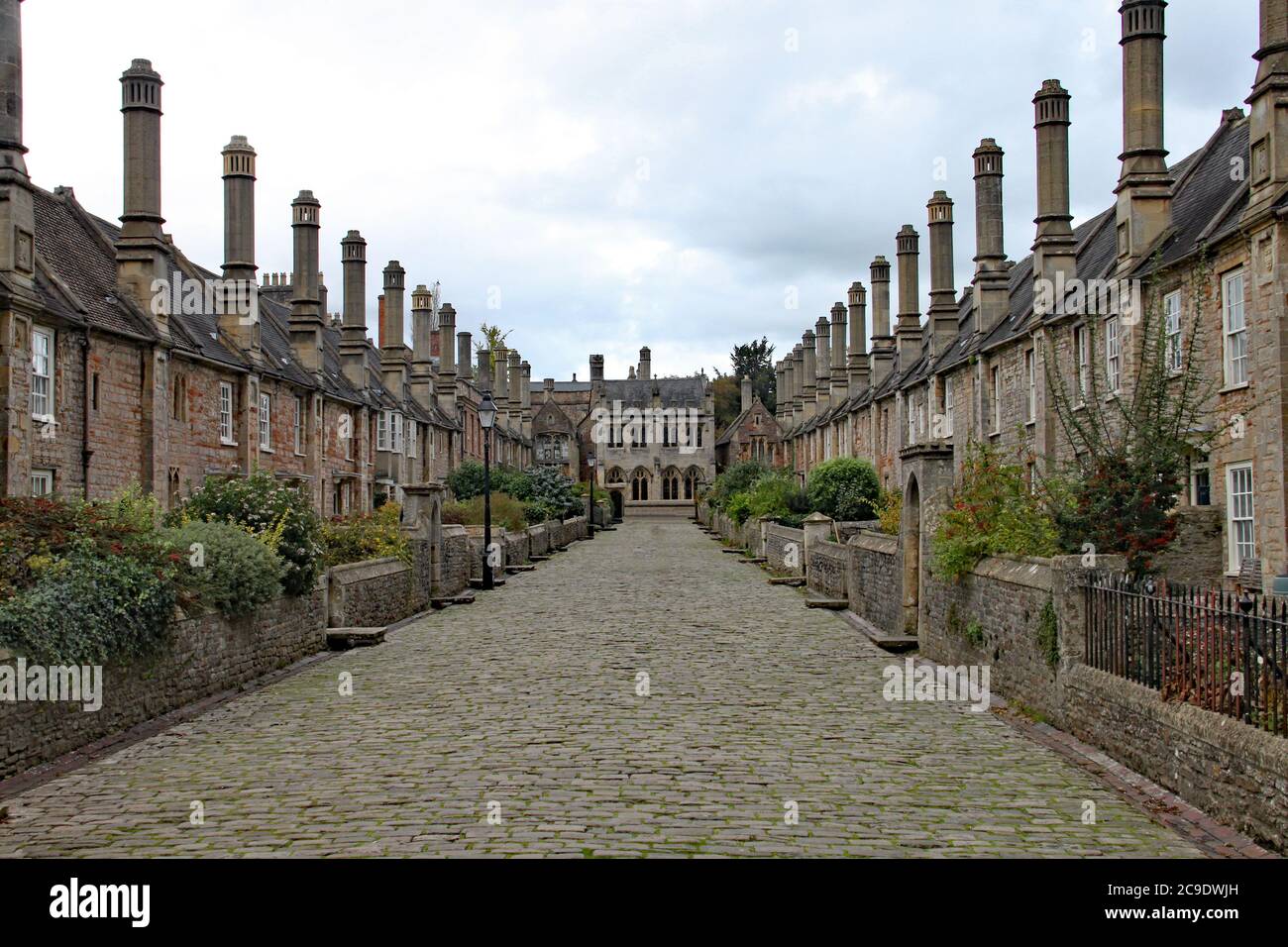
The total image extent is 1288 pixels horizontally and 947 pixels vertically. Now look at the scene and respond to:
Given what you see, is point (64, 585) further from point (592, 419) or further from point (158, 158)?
point (592, 419)

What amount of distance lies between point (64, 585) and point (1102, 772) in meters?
8.63

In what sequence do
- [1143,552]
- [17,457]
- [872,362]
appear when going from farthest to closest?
[872,362], [17,457], [1143,552]

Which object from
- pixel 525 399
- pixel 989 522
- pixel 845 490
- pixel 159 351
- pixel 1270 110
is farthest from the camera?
pixel 525 399

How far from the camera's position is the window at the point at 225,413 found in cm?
→ 3178

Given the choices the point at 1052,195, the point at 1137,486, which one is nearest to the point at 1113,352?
the point at 1052,195

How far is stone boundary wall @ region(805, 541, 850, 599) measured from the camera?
2266 cm

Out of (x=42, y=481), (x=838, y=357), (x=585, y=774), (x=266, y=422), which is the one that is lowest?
(x=585, y=774)

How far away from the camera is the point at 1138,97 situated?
24078mm

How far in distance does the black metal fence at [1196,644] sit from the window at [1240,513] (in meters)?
11.5

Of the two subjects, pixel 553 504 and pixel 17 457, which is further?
pixel 553 504

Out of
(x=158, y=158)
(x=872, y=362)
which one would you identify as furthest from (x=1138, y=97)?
(x=872, y=362)

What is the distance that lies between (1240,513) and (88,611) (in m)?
18.3

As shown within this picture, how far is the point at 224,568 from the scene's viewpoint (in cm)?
1247

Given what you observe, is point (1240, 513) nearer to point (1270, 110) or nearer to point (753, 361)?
point (1270, 110)
